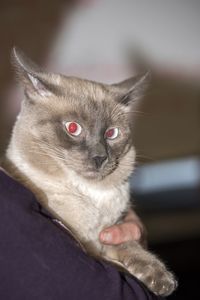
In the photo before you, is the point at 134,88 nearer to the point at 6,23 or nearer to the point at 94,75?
the point at 94,75

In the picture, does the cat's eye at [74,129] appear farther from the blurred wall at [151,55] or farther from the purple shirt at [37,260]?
the blurred wall at [151,55]

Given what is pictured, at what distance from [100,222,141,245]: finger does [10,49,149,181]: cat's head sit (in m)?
0.16

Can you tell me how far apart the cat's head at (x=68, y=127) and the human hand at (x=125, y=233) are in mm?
156

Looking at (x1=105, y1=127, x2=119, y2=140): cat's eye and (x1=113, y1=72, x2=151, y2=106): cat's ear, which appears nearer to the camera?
(x1=105, y1=127, x2=119, y2=140): cat's eye

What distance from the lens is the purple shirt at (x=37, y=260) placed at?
1.08 metres

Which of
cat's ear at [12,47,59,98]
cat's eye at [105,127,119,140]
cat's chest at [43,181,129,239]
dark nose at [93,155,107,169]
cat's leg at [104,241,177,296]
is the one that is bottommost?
cat's leg at [104,241,177,296]

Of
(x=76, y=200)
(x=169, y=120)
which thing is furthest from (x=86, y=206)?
(x=169, y=120)

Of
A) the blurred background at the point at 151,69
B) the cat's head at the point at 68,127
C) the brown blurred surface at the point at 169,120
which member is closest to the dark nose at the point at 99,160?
the cat's head at the point at 68,127

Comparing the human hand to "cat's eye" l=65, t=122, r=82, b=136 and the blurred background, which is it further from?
the blurred background

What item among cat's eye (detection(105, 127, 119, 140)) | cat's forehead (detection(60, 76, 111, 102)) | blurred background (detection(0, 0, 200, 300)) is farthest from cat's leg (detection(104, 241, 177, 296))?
blurred background (detection(0, 0, 200, 300))

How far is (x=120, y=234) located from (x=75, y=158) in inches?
11.0

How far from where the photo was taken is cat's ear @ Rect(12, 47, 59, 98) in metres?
1.49

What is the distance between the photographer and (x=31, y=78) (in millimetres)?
1525

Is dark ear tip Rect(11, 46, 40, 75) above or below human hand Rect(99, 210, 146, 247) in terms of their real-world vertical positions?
above
